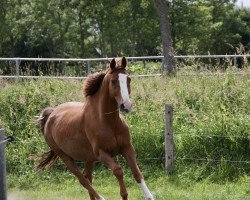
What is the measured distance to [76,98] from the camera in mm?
12414

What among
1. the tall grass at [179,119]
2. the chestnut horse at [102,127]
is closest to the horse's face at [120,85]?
the chestnut horse at [102,127]

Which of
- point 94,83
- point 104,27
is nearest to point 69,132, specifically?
point 94,83

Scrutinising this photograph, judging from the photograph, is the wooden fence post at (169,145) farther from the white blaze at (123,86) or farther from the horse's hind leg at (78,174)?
the white blaze at (123,86)

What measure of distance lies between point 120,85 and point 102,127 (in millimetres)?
679

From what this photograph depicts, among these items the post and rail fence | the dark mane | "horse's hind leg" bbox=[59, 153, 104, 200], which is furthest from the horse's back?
the post and rail fence

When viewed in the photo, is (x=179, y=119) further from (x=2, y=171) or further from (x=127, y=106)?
(x=2, y=171)

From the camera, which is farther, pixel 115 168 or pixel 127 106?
pixel 115 168

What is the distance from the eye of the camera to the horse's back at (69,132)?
7.27m

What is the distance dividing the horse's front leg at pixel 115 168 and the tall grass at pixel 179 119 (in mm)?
3508

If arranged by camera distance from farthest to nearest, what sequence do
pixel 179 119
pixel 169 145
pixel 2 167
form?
pixel 179 119
pixel 169 145
pixel 2 167

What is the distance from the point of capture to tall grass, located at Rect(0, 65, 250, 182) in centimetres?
1009

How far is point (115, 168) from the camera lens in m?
6.50

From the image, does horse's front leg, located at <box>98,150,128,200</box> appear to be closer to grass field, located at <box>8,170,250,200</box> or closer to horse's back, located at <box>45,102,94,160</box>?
horse's back, located at <box>45,102,94,160</box>

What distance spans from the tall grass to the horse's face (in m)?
3.90
